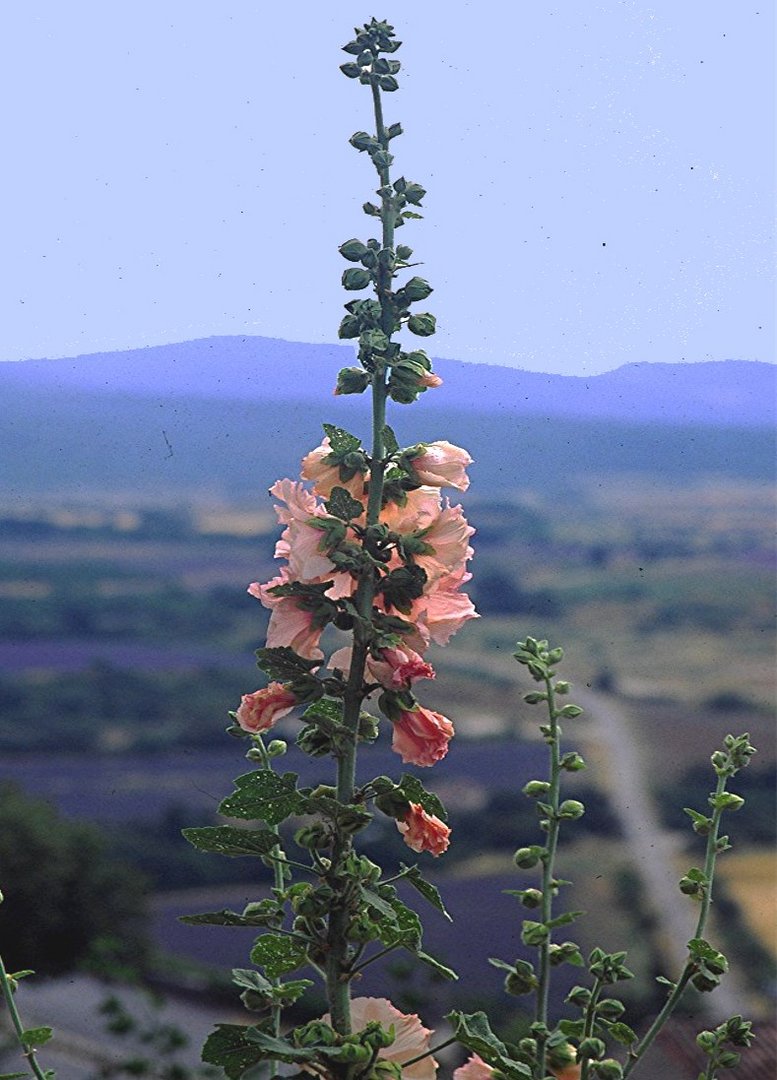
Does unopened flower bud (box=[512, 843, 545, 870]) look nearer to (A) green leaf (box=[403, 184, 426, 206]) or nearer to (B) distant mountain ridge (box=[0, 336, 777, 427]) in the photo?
(A) green leaf (box=[403, 184, 426, 206])

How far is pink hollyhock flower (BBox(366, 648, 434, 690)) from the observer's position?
0.41 meters

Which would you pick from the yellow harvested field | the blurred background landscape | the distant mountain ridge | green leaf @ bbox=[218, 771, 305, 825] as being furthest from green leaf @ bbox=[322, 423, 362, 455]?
the yellow harvested field

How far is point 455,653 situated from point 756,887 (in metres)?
0.55

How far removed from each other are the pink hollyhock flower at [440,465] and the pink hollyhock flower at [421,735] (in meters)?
0.08

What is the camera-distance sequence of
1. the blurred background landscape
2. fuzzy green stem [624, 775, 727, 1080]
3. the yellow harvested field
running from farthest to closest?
the yellow harvested field
the blurred background landscape
fuzzy green stem [624, 775, 727, 1080]

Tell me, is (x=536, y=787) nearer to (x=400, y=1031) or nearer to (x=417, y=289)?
(x=400, y=1031)

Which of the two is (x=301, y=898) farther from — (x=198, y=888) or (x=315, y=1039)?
(x=198, y=888)

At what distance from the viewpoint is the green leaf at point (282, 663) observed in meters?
0.42

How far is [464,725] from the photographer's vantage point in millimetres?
1615

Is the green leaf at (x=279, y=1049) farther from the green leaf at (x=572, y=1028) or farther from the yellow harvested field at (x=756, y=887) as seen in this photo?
the yellow harvested field at (x=756, y=887)

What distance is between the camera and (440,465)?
0.43 m

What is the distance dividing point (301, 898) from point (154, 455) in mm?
1100

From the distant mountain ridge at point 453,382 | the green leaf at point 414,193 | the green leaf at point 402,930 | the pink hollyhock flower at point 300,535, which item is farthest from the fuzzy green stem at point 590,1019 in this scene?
the distant mountain ridge at point 453,382

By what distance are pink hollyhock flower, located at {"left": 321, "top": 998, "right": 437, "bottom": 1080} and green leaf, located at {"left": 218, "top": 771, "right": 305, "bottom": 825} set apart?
9 centimetres
